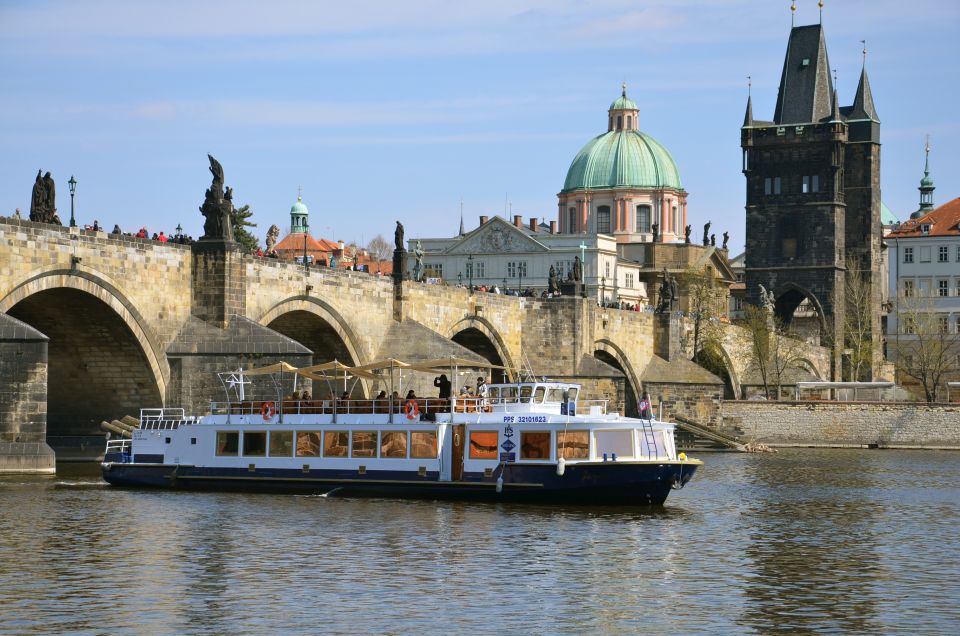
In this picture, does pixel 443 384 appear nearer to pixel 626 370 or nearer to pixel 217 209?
pixel 217 209

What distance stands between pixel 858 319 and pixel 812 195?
912 cm

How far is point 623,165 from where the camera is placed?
5837 inches

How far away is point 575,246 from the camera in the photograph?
130875 millimetres

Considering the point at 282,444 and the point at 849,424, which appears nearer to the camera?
the point at 282,444

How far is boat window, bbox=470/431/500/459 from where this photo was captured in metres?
38.3

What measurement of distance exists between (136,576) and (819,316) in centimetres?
9176

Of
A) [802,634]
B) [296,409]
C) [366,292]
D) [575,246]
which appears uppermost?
[575,246]

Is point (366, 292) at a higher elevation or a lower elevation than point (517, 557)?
higher

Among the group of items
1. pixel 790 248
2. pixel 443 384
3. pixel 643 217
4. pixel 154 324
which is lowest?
Result: pixel 443 384

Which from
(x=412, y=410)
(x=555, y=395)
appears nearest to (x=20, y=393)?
(x=412, y=410)

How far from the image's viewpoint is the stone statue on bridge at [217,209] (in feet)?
156

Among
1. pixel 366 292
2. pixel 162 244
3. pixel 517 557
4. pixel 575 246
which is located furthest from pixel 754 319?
pixel 517 557

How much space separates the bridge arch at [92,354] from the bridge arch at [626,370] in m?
36.2

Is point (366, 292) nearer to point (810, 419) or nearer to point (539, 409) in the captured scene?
point (539, 409)
